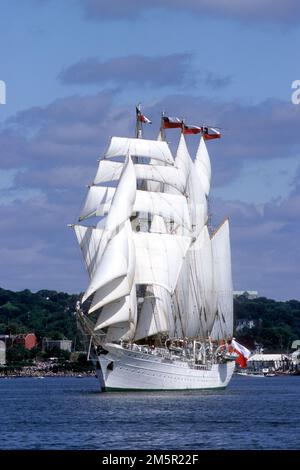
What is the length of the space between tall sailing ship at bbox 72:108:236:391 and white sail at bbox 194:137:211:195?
6.4 inches

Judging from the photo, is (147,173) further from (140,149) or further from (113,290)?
(113,290)

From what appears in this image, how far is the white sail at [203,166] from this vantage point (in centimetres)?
14425

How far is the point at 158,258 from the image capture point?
126438mm

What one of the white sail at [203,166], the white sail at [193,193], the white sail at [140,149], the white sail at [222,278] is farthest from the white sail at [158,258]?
the white sail at [203,166]

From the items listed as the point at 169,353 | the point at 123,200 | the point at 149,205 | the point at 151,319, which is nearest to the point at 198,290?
the point at 149,205

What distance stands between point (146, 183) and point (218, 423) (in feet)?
178

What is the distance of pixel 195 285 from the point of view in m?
135

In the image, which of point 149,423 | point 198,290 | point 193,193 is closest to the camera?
point 149,423

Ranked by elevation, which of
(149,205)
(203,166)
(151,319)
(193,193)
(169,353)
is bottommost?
(169,353)

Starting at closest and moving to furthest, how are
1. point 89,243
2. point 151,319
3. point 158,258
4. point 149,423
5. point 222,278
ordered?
point 149,423
point 151,319
point 89,243
point 158,258
point 222,278

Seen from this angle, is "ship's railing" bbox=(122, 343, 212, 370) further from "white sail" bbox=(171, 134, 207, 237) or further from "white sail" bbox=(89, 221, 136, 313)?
"white sail" bbox=(171, 134, 207, 237)

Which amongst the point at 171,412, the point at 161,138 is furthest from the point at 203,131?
the point at 171,412

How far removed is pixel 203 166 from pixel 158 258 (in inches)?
864

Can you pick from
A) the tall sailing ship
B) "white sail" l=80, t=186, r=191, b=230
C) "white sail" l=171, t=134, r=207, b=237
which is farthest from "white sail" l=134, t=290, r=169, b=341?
"white sail" l=171, t=134, r=207, b=237
